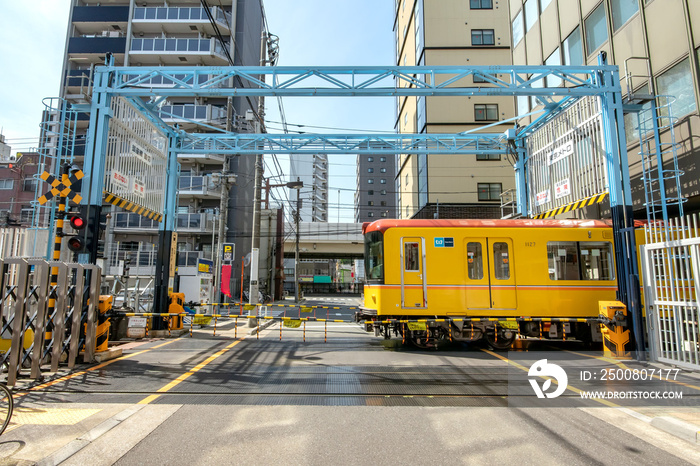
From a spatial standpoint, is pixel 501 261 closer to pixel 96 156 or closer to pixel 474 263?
pixel 474 263

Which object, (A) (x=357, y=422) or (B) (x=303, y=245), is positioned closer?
(A) (x=357, y=422)

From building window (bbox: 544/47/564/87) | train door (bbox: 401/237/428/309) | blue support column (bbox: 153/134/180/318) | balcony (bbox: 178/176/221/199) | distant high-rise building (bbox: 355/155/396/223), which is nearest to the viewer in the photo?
train door (bbox: 401/237/428/309)

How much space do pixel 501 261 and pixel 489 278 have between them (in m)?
0.54

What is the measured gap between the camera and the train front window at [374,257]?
998cm

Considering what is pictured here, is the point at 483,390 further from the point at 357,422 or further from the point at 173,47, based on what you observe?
the point at 173,47

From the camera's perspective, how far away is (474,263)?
9.95 metres

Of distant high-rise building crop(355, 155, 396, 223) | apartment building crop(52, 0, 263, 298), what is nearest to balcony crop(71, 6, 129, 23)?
apartment building crop(52, 0, 263, 298)

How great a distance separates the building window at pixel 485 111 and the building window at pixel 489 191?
4612 mm

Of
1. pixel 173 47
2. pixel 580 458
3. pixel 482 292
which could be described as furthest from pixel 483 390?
pixel 173 47

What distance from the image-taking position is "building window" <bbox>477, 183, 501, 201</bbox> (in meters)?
26.2

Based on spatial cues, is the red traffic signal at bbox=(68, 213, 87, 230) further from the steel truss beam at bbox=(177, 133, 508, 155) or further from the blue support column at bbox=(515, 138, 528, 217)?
the blue support column at bbox=(515, 138, 528, 217)

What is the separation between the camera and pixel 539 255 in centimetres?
994

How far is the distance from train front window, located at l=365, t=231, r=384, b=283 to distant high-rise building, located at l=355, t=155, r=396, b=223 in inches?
2761

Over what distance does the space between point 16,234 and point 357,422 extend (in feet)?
29.1
